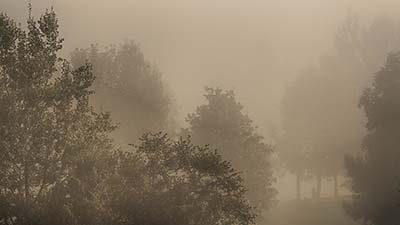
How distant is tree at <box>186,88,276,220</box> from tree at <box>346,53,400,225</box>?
8.19m

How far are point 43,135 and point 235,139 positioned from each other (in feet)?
83.1

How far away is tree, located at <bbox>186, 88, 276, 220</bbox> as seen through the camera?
4797 centimetres

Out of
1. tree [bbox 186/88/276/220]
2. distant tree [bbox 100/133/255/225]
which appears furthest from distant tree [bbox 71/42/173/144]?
distant tree [bbox 100/133/255/225]

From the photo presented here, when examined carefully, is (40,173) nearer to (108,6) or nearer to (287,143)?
(287,143)

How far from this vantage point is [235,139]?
159 feet

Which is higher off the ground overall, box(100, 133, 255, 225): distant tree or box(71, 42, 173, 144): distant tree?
box(71, 42, 173, 144): distant tree

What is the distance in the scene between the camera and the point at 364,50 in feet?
232

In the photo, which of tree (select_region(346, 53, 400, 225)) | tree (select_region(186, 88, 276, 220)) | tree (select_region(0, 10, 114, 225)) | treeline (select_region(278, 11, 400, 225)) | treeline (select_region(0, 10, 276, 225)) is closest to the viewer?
tree (select_region(0, 10, 114, 225))

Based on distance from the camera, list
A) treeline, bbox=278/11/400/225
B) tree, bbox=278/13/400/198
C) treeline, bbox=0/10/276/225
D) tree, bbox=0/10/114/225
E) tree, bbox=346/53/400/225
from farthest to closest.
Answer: tree, bbox=278/13/400/198, treeline, bbox=278/11/400/225, tree, bbox=346/53/400/225, treeline, bbox=0/10/276/225, tree, bbox=0/10/114/225

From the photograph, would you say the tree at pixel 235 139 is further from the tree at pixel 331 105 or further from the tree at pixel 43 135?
the tree at pixel 43 135

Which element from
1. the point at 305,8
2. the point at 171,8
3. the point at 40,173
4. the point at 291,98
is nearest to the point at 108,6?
the point at 171,8

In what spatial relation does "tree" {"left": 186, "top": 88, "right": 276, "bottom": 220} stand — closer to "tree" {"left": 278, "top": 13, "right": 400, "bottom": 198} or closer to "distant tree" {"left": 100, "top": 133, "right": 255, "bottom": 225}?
"tree" {"left": 278, "top": 13, "right": 400, "bottom": 198}

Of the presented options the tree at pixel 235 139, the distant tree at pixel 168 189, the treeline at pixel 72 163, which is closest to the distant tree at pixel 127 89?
the tree at pixel 235 139

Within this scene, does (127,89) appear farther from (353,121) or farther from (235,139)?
(353,121)
